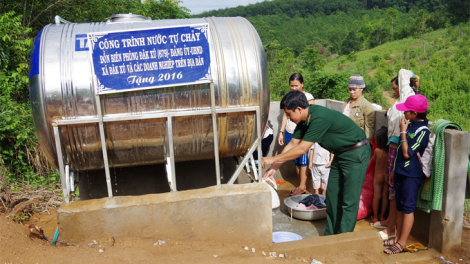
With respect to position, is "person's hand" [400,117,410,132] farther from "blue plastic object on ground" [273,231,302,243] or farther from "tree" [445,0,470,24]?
"tree" [445,0,470,24]

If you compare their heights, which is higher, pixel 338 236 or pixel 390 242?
pixel 338 236

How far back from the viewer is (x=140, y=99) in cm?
369

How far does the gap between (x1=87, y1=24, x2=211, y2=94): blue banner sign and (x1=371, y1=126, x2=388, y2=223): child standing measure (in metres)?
2.60

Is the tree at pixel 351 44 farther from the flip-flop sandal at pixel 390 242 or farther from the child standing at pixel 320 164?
the flip-flop sandal at pixel 390 242

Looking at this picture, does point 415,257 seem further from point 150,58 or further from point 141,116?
point 150,58

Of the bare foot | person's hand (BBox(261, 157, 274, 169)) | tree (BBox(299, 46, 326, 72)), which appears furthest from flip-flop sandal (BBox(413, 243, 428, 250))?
tree (BBox(299, 46, 326, 72))

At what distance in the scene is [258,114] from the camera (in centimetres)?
391

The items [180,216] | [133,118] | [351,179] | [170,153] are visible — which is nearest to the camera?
[133,118]

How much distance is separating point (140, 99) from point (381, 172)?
131 inches

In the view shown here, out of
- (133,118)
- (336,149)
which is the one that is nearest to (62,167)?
(133,118)

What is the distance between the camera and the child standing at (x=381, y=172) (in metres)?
4.88

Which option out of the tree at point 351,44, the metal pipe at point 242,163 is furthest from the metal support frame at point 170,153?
the tree at point 351,44

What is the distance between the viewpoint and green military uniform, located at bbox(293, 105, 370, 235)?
4031mm

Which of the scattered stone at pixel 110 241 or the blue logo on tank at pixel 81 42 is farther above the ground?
the blue logo on tank at pixel 81 42
